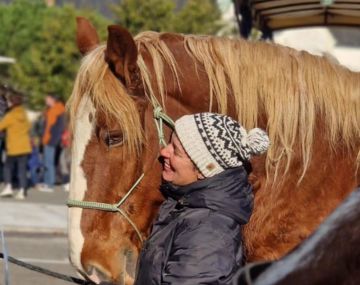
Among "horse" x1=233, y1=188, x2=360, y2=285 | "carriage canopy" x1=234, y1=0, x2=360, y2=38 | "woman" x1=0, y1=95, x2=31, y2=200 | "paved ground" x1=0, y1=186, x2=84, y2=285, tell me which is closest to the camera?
"horse" x1=233, y1=188, x2=360, y2=285

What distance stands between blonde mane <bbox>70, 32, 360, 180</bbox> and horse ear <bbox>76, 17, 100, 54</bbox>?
33cm

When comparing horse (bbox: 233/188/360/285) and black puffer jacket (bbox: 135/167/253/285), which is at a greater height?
horse (bbox: 233/188/360/285)

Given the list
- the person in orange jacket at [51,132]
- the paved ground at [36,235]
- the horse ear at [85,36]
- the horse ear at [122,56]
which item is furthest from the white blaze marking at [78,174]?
the person in orange jacket at [51,132]

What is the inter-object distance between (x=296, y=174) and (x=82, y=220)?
0.91m

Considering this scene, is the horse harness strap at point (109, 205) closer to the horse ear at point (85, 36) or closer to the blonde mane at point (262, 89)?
the blonde mane at point (262, 89)

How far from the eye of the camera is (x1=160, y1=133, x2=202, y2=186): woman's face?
3.61 meters

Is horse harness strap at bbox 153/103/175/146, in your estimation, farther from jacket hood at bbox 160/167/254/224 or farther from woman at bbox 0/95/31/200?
woman at bbox 0/95/31/200

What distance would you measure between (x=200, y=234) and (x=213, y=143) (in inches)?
15.1

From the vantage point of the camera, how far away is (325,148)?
175 inches

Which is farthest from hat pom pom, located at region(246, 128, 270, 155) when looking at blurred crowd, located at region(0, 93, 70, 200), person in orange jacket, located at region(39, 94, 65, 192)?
person in orange jacket, located at region(39, 94, 65, 192)

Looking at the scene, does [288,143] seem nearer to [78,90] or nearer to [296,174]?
[296,174]

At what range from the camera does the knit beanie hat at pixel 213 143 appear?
358cm

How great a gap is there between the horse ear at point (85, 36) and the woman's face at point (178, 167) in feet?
4.16

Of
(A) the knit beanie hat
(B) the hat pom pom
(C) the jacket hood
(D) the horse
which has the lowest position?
(C) the jacket hood
